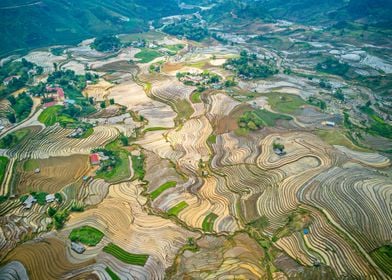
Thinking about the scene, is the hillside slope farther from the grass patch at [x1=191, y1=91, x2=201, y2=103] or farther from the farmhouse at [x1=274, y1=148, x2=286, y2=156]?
the farmhouse at [x1=274, y1=148, x2=286, y2=156]

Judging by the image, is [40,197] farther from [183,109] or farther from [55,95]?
[55,95]

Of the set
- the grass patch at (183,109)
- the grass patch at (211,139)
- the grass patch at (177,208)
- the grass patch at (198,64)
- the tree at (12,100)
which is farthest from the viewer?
the grass patch at (198,64)

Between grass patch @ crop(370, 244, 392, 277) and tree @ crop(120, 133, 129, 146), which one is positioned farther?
tree @ crop(120, 133, 129, 146)

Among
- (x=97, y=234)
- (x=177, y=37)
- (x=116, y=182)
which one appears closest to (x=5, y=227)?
(x=97, y=234)

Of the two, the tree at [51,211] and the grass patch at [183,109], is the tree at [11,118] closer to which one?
the tree at [51,211]

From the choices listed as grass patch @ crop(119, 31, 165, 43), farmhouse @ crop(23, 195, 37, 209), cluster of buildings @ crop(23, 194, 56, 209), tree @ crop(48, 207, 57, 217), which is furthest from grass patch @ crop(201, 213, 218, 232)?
grass patch @ crop(119, 31, 165, 43)

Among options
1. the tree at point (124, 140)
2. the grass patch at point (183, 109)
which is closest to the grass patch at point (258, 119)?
the grass patch at point (183, 109)

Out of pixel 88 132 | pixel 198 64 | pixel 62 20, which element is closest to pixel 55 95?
pixel 88 132
